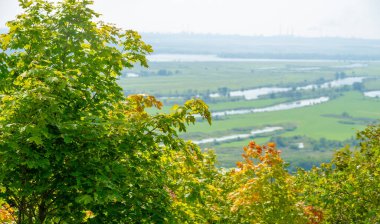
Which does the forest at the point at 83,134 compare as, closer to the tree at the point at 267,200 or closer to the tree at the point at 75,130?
the tree at the point at 75,130

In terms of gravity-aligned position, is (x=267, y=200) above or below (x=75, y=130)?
below

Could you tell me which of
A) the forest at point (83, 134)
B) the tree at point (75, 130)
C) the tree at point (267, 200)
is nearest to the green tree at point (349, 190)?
the forest at point (83, 134)

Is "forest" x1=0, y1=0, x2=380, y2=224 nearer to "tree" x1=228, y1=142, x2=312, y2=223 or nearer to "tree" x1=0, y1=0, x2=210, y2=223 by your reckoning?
"tree" x1=0, y1=0, x2=210, y2=223

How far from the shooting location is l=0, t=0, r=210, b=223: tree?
36.3 feet

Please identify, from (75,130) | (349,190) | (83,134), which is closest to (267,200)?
(349,190)

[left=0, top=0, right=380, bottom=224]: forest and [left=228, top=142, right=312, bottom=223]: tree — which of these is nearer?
[left=0, top=0, right=380, bottom=224]: forest

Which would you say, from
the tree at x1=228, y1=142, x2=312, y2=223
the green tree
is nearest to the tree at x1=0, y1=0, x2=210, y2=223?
the green tree

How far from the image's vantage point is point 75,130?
11695mm

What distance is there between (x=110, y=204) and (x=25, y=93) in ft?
11.2

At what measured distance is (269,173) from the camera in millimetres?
21094

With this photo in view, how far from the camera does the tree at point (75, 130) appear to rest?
36.3 feet

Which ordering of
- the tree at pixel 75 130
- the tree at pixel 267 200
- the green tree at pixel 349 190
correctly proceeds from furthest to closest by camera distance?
the tree at pixel 267 200 < the green tree at pixel 349 190 < the tree at pixel 75 130

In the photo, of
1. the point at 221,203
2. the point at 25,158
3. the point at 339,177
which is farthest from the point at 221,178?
the point at 25,158

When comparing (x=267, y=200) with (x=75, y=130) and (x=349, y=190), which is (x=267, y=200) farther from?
(x=75, y=130)
